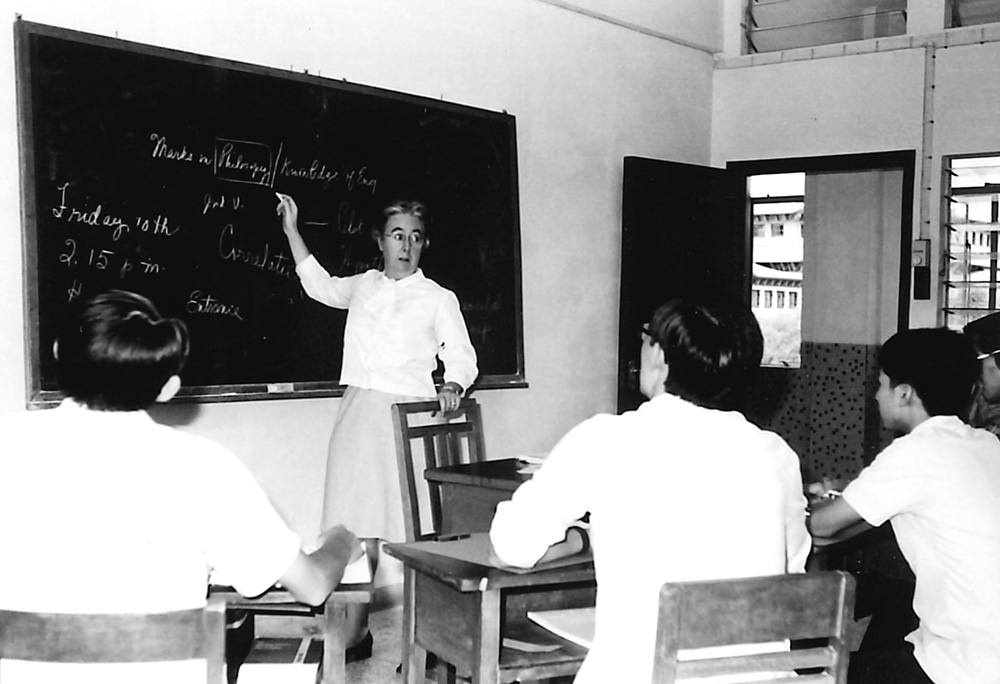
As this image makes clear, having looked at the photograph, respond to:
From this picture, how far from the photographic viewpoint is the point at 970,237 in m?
5.70

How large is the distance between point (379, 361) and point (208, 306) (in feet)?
2.17

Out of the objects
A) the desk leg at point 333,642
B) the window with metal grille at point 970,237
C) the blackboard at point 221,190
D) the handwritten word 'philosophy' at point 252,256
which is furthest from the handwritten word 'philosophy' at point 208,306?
the window with metal grille at point 970,237

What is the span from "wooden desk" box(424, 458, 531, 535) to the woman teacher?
58 cm

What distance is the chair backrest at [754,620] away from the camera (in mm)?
1483

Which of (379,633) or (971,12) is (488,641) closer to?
(379,633)

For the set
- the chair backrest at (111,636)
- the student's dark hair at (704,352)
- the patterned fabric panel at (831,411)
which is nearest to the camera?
the chair backrest at (111,636)

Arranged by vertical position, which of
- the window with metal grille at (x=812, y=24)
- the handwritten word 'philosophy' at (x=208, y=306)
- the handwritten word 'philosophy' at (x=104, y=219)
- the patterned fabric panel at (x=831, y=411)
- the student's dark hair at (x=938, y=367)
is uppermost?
the window with metal grille at (x=812, y=24)

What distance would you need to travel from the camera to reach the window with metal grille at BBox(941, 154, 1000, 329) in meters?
5.58

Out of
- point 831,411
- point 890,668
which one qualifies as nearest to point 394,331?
point 890,668

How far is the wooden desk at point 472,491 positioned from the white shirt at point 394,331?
799mm

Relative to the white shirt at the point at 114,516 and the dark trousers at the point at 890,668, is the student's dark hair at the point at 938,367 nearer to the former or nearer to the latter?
the dark trousers at the point at 890,668

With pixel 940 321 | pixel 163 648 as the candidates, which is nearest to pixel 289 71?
pixel 163 648

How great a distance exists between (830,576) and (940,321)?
4.51 metres

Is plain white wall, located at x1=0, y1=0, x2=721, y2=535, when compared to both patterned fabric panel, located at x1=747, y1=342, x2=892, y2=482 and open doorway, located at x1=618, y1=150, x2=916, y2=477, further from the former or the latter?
patterned fabric panel, located at x1=747, y1=342, x2=892, y2=482
